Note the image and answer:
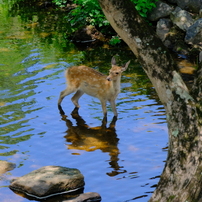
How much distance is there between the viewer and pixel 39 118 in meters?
10.3

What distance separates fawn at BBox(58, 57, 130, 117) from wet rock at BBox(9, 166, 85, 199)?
Result: 3.08 metres

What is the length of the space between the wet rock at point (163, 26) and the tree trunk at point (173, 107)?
36.9 ft

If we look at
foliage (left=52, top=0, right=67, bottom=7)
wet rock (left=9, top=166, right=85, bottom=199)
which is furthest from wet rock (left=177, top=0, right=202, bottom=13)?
wet rock (left=9, top=166, right=85, bottom=199)

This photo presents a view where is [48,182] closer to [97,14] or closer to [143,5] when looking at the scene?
[143,5]

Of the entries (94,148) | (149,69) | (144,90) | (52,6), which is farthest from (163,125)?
(52,6)

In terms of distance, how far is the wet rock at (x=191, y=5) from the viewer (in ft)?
56.1

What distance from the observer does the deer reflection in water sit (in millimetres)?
8828

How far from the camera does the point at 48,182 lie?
23.4 ft

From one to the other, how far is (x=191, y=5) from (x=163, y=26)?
4.64 feet

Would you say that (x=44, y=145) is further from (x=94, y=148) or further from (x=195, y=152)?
(x=195, y=152)

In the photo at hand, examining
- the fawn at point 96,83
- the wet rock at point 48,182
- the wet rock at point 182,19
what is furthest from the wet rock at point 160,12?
the wet rock at point 48,182

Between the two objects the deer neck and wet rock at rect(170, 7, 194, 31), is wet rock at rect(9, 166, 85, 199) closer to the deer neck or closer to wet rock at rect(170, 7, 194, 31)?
the deer neck

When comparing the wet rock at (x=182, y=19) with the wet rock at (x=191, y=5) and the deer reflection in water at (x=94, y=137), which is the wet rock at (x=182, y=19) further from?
the deer reflection in water at (x=94, y=137)

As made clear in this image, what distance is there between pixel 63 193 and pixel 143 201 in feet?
4.06
